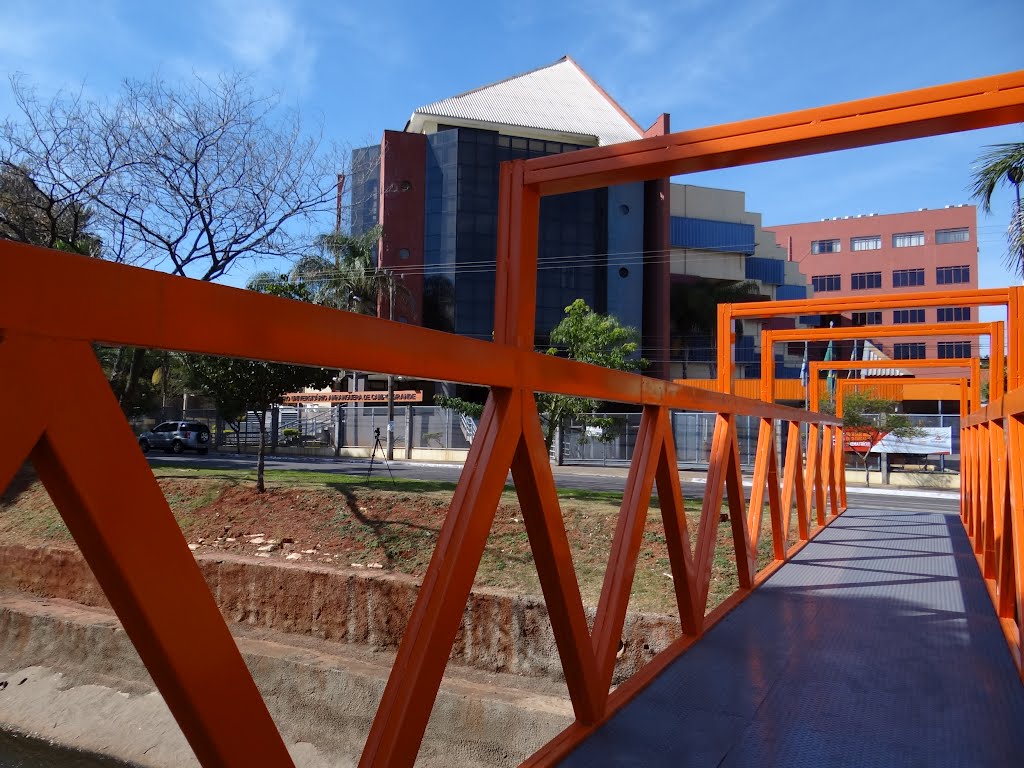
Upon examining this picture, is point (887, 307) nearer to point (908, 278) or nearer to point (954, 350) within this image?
point (954, 350)

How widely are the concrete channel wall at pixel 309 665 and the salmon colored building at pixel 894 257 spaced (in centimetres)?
4767

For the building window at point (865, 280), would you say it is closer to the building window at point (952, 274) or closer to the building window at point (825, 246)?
the building window at point (825, 246)

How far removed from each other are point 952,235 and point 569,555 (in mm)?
61583

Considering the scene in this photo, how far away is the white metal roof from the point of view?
4041cm

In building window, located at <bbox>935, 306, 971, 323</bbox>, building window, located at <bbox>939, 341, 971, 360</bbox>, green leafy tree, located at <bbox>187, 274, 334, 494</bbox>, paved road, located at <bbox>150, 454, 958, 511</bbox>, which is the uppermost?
building window, located at <bbox>935, 306, 971, 323</bbox>

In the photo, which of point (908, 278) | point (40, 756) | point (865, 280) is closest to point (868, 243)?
point (865, 280)

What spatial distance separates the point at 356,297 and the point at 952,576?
94.7 feet

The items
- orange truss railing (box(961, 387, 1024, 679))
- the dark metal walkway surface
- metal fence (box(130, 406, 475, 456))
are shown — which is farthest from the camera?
Answer: metal fence (box(130, 406, 475, 456))

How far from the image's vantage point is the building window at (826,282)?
5850 centimetres

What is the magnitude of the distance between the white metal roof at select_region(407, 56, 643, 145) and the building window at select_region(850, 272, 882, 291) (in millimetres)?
24620

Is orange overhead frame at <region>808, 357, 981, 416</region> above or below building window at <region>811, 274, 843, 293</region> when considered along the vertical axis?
below

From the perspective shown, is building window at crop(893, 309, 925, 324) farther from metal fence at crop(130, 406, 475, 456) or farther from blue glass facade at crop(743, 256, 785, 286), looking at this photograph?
metal fence at crop(130, 406, 475, 456)

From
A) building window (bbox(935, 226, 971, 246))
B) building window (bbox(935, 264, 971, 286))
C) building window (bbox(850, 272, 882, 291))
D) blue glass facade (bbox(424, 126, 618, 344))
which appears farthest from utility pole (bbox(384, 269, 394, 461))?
building window (bbox(935, 226, 971, 246))

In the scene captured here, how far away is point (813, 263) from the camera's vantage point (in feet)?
197
